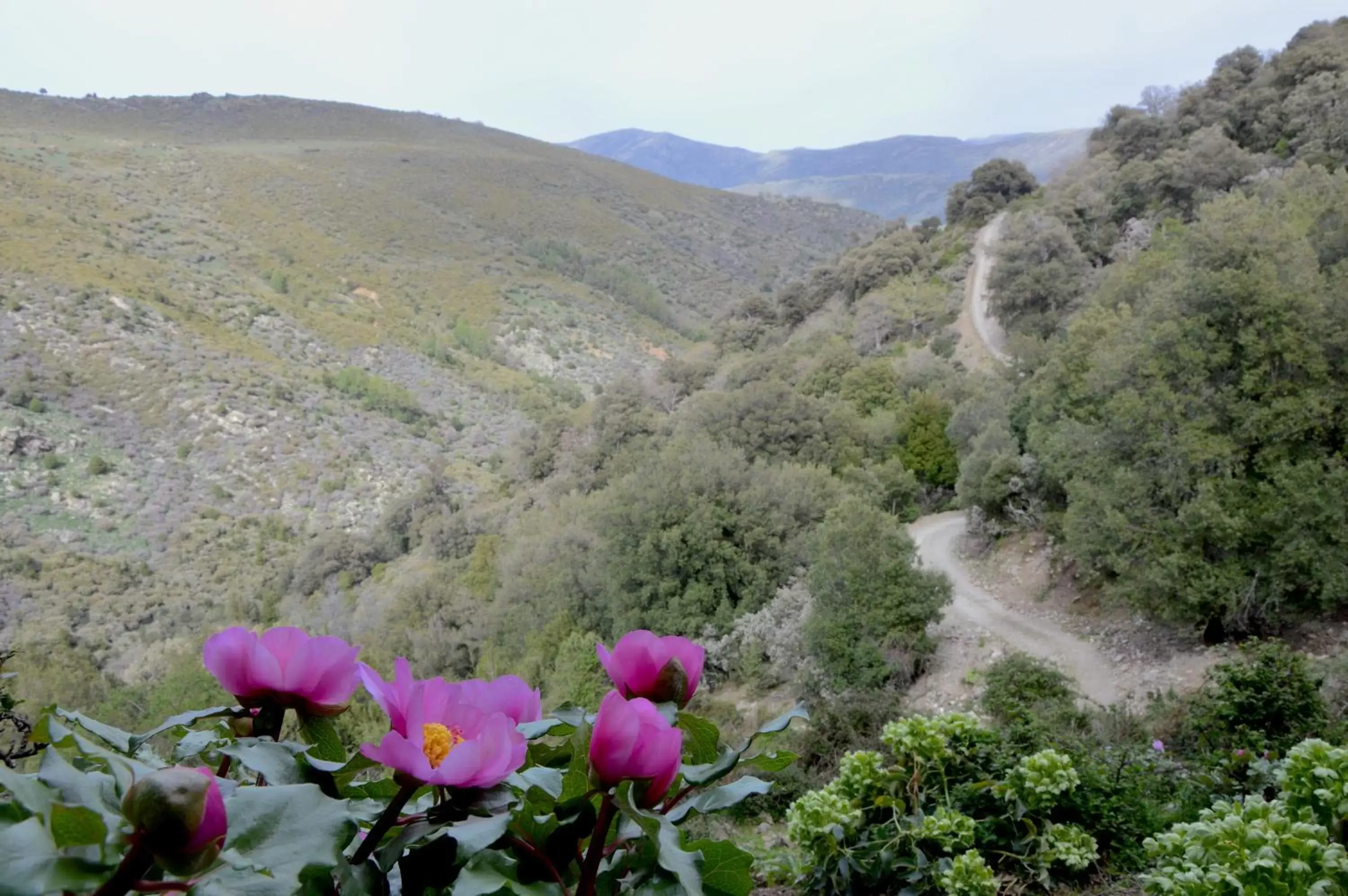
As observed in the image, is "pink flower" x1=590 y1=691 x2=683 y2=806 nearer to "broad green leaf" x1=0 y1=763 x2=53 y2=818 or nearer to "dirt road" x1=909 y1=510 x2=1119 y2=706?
"broad green leaf" x1=0 y1=763 x2=53 y2=818

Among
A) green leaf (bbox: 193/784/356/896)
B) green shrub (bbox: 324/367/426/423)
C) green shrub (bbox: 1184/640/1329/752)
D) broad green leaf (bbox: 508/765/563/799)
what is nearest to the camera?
green leaf (bbox: 193/784/356/896)

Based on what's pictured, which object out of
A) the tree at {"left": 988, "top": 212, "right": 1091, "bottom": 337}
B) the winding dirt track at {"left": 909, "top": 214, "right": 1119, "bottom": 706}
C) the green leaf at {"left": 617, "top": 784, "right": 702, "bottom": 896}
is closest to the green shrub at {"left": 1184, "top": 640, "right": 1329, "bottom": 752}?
the winding dirt track at {"left": 909, "top": 214, "right": 1119, "bottom": 706}

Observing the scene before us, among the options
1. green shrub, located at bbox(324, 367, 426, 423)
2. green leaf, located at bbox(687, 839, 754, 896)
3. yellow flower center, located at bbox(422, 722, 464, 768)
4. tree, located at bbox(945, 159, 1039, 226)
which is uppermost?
tree, located at bbox(945, 159, 1039, 226)

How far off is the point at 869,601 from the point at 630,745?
10.8 meters

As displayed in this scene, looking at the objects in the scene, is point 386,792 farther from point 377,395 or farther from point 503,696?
point 377,395

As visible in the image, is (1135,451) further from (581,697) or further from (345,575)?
(345,575)

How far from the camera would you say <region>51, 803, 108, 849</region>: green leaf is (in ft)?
1.59

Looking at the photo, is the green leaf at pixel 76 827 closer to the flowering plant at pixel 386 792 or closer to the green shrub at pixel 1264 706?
the flowering plant at pixel 386 792

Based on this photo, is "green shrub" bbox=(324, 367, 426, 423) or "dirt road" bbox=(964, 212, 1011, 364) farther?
"green shrub" bbox=(324, 367, 426, 423)

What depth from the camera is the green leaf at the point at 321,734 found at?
2.73 feet

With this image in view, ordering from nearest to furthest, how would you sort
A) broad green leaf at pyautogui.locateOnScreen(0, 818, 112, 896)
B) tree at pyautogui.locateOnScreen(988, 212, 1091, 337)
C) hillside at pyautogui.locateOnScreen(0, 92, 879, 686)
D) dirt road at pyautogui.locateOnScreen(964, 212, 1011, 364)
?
broad green leaf at pyautogui.locateOnScreen(0, 818, 112, 896), tree at pyautogui.locateOnScreen(988, 212, 1091, 337), dirt road at pyautogui.locateOnScreen(964, 212, 1011, 364), hillside at pyautogui.locateOnScreen(0, 92, 879, 686)

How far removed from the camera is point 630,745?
2.39ft

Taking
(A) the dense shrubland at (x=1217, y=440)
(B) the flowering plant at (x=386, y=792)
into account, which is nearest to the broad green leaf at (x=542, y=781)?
(B) the flowering plant at (x=386, y=792)

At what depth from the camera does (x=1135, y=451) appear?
1030cm
